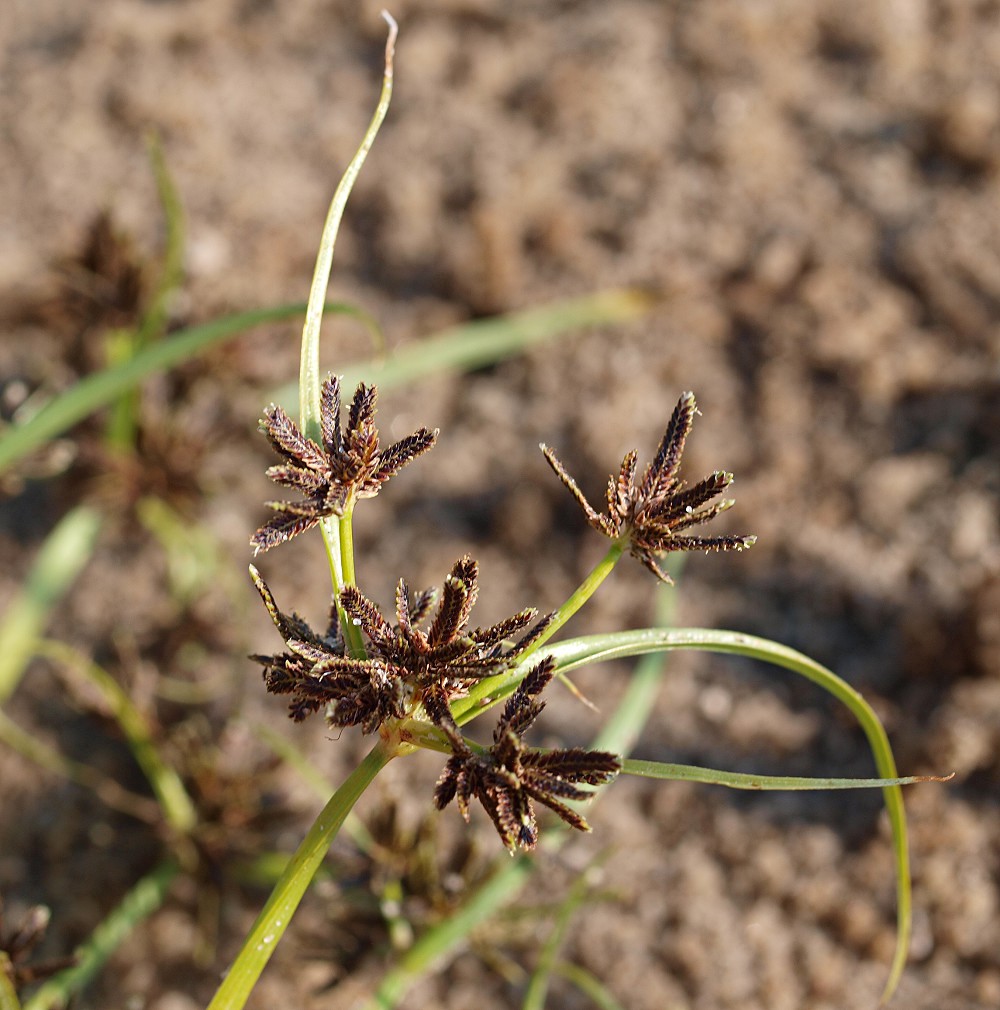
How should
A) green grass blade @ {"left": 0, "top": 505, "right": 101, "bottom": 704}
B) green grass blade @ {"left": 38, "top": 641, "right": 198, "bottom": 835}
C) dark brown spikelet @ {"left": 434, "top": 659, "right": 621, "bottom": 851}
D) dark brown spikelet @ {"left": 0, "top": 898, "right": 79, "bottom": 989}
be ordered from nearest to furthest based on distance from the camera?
1. dark brown spikelet @ {"left": 434, "top": 659, "right": 621, "bottom": 851}
2. dark brown spikelet @ {"left": 0, "top": 898, "right": 79, "bottom": 989}
3. green grass blade @ {"left": 38, "top": 641, "right": 198, "bottom": 835}
4. green grass blade @ {"left": 0, "top": 505, "right": 101, "bottom": 704}

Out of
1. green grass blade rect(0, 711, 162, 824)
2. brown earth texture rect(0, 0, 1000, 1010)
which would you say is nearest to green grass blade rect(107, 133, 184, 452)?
brown earth texture rect(0, 0, 1000, 1010)

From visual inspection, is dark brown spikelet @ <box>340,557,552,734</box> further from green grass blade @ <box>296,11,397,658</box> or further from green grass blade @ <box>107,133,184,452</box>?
green grass blade @ <box>107,133,184,452</box>

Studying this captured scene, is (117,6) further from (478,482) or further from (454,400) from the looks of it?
(478,482)

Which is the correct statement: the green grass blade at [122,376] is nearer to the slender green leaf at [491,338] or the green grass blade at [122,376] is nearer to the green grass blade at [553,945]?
the slender green leaf at [491,338]

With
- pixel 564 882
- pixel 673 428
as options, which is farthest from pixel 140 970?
pixel 673 428

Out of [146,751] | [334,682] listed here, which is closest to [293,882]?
[334,682]

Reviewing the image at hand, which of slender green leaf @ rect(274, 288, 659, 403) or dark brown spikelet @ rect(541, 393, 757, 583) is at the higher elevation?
slender green leaf @ rect(274, 288, 659, 403)
